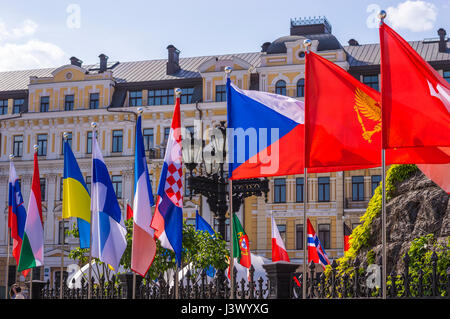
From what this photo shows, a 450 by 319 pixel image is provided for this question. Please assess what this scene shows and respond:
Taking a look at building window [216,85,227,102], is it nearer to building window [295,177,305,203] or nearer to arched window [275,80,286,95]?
arched window [275,80,286,95]

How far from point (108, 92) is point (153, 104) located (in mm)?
2788

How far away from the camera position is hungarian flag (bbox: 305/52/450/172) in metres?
11.4

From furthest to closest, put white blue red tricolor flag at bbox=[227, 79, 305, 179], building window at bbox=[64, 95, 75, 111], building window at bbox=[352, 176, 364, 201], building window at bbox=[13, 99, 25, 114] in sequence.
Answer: building window at bbox=[13, 99, 25, 114] < building window at bbox=[64, 95, 75, 111] < building window at bbox=[352, 176, 364, 201] < white blue red tricolor flag at bbox=[227, 79, 305, 179]

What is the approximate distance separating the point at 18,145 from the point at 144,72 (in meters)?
8.66

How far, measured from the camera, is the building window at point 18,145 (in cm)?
4794

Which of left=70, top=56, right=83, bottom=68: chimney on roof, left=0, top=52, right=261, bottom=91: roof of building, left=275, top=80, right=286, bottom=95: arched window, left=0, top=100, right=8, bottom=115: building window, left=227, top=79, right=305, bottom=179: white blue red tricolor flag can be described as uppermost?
left=70, top=56, right=83, bottom=68: chimney on roof

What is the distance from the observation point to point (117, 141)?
46.4m

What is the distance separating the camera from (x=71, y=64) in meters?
48.6

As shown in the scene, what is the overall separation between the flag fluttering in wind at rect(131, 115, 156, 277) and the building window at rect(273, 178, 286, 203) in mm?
28082

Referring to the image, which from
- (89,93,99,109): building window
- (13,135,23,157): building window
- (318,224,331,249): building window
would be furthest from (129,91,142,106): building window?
(318,224,331,249): building window

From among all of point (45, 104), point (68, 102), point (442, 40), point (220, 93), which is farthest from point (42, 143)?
point (442, 40)

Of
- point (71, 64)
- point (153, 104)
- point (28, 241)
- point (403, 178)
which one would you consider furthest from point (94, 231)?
point (71, 64)

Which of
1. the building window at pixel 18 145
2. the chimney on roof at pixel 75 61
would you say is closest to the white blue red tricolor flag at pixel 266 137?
the building window at pixel 18 145

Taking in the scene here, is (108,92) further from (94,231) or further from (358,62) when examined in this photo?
(94,231)
